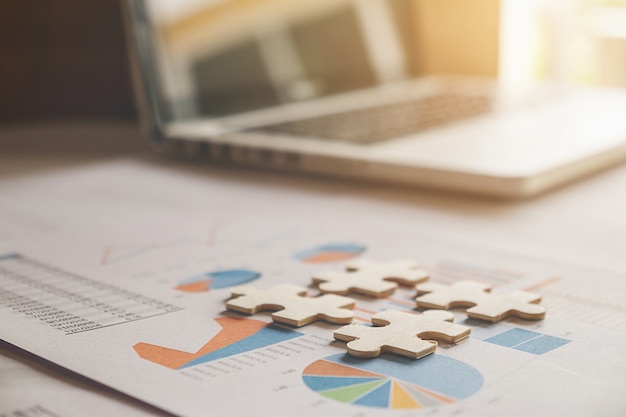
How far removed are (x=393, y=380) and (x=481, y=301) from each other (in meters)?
0.17

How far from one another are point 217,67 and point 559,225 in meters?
0.75

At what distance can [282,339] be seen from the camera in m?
0.66

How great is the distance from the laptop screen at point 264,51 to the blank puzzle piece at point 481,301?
801 mm

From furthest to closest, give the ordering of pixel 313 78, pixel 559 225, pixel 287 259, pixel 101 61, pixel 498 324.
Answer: pixel 101 61 < pixel 313 78 < pixel 559 225 < pixel 287 259 < pixel 498 324

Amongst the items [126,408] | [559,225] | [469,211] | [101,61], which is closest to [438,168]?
[469,211]

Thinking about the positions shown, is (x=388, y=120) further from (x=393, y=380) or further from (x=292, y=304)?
(x=393, y=380)

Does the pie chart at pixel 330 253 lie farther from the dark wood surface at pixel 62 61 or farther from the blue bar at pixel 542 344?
the dark wood surface at pixel 62 61

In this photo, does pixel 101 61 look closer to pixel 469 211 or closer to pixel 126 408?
pixel 469 211

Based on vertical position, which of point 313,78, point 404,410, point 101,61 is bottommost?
point 404,410

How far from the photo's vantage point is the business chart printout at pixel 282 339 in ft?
1.82

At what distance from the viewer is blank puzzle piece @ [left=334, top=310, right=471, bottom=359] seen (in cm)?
62

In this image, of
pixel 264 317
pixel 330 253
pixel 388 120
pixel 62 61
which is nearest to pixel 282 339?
pixel 264 317

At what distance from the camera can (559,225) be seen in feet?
3.37

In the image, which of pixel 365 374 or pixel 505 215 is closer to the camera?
pixel 365 374
